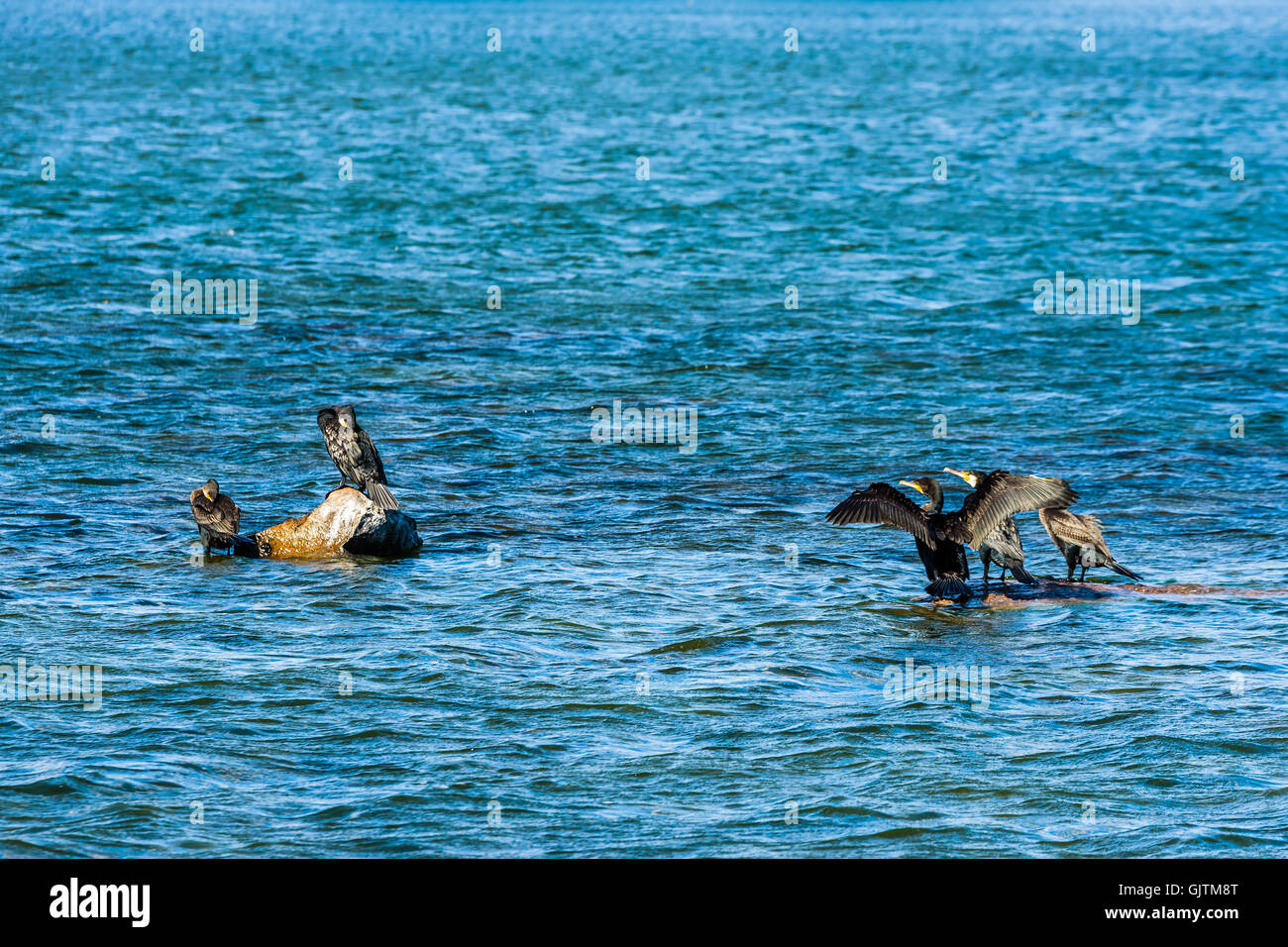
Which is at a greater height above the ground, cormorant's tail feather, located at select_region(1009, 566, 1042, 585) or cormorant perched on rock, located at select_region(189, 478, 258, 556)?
cormorant perched on rock, located at select_region(189, 478, 258, 556)

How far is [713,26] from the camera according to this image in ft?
377

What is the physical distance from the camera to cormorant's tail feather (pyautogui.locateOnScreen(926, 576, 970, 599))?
42.1 ft

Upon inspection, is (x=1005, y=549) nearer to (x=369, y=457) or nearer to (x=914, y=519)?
(x=914, y=519)

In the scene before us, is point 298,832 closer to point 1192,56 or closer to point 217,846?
point 217,846

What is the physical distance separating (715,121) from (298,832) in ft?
141

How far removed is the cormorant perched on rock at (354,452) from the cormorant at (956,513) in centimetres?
398

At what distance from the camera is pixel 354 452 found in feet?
46.2

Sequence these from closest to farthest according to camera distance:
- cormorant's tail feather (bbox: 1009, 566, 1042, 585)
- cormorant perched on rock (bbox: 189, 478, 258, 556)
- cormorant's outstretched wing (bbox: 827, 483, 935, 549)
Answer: cormorant's outstretched wing (bbox: 827, 483, 935, 549) → cormorant's tail feather (bbox: 1009, 566, 1042, 585) → cormorant perched on rock (bbox: 189, 478, 258, 556)

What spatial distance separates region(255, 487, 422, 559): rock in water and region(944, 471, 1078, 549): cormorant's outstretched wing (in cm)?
470

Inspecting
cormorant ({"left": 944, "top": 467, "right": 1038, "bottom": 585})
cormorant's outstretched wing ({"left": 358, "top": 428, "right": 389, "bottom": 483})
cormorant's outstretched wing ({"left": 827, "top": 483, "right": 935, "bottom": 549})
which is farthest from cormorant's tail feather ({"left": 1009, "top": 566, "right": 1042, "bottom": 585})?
cormorant's outstretched wing ({"left": 358, "top": 428, "right": 389, "bottom": 483})

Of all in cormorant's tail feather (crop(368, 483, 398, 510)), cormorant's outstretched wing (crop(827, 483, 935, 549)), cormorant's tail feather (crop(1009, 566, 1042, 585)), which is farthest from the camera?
cormorant's tail feather (crop(368, 483, 398, 510))

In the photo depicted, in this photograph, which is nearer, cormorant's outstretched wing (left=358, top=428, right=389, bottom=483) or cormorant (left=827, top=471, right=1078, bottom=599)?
cormorant (left=827, top=471, right=1078, bottom=599)

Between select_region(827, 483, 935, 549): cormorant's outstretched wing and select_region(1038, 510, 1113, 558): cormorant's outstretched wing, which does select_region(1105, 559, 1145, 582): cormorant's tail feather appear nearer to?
select_region(1038, 510, 1113, 558): cormorant's outstretched wing
